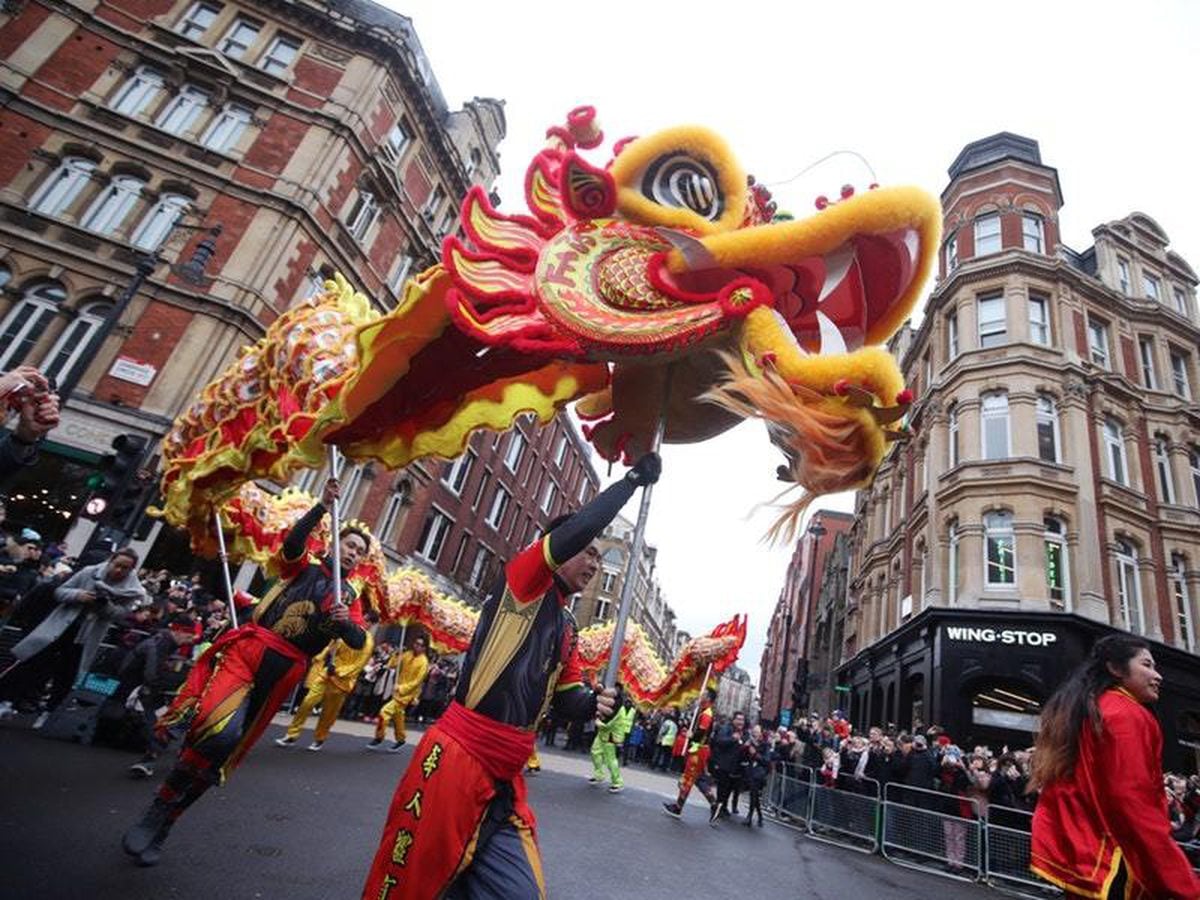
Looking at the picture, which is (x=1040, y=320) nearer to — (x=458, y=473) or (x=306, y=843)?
(x=458, y=473)

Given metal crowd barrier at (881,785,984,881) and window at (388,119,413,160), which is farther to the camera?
window at (388,119,413,160)

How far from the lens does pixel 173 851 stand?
3797 millimetres

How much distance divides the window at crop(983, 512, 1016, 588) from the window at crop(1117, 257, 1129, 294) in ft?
34.6

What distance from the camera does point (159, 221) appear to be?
52.5 ft

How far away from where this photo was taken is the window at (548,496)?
39.4 meters

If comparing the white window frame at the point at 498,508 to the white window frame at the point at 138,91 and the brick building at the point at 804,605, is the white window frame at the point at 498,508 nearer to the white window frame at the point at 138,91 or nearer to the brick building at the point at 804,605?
the brick building at the point at 804,605

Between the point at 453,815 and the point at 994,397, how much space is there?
19928 mm

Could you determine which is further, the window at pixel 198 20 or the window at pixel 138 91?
the window at pixel 198 20

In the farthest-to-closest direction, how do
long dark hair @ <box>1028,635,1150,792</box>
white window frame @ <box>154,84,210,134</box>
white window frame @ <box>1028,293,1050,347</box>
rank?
white window frame @ <box>1028,293,1050,347</box>
white window frame @ <box>154,84,210,134</box>
long dark hair @ <box>1028,635,1150,792</box>

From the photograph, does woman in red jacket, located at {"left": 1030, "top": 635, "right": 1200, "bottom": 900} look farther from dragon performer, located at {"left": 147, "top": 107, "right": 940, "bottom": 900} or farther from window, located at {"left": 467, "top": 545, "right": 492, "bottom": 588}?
window, located at {"left": 467, "top": 545, "right": 492, "bottom": 588}

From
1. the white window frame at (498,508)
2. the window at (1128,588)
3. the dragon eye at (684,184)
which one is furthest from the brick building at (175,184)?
the window at (1128,588)

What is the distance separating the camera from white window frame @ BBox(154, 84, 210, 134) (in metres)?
16.9

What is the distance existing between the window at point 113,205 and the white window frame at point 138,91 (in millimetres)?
1835

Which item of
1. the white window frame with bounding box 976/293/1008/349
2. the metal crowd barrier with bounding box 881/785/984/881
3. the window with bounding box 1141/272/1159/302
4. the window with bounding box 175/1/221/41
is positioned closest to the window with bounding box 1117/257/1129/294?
the window with bounding box 1141/272/1159/302
